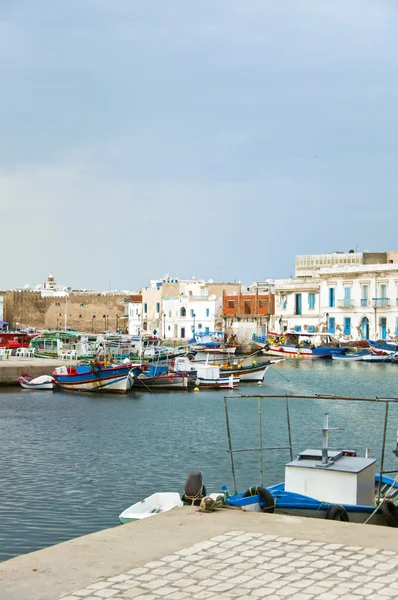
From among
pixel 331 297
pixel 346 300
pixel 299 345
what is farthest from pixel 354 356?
pixel 331 297

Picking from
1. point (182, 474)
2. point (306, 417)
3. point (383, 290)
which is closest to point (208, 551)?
point (182, 474)

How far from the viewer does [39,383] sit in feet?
128

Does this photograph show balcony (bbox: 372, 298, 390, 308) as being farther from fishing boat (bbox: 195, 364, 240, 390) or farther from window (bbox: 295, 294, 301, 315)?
fishing boat (bbox: 195, 364, 240, 390)

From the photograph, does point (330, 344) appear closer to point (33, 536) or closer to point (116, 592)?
point (33, 536)

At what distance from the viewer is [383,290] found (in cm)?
6362

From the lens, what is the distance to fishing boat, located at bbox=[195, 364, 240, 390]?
131ft

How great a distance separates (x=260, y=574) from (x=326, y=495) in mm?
3476

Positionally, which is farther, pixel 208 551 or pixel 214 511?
pixel 214 511

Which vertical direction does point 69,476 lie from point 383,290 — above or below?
below

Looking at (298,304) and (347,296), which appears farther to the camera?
(298,304)

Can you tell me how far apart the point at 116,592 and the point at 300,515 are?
13.3ft

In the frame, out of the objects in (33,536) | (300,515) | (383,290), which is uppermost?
(383,290)

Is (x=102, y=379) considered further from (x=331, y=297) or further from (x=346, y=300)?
(x=331, y=297)

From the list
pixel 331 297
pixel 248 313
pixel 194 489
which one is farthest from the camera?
pixel 248 313
